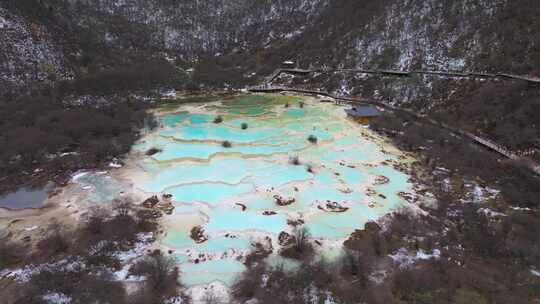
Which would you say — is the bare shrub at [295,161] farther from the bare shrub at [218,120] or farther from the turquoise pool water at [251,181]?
the bare shrub at [218,120]

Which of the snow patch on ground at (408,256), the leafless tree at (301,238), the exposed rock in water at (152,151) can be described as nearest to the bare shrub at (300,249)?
the leafless tree at (301,238)

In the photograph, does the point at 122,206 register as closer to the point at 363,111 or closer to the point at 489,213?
the point at 489,213

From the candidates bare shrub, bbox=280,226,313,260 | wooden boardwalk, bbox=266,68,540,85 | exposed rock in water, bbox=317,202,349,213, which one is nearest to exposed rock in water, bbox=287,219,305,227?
bare shrub, bbox=280,226,313,260

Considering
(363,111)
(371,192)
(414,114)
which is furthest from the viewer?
(363,111)

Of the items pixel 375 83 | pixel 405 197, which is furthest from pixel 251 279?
pixel 375 83

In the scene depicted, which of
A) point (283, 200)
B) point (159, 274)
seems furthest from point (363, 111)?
point (159, 274)

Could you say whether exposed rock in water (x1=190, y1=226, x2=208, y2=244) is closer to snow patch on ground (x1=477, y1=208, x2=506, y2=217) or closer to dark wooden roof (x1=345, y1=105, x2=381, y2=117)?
snow patch on ground (x1=477, y1=208, x2=506, y2=217)
